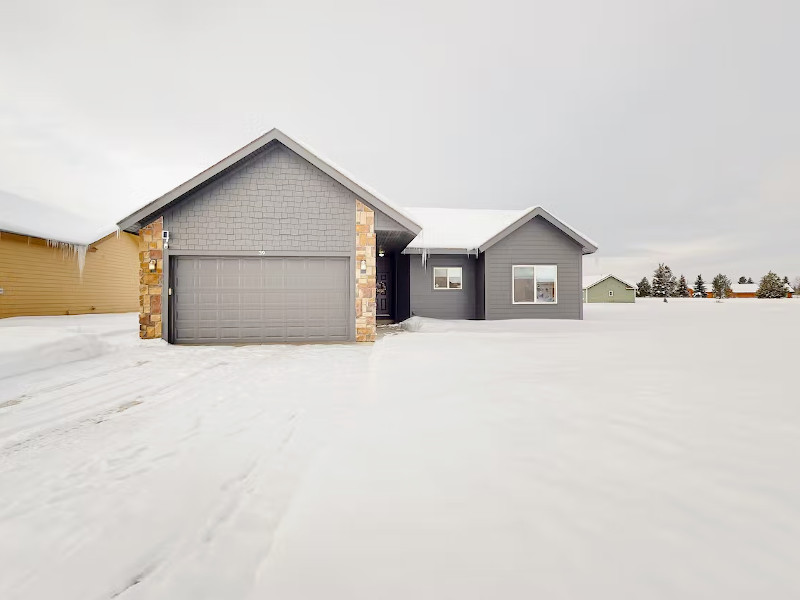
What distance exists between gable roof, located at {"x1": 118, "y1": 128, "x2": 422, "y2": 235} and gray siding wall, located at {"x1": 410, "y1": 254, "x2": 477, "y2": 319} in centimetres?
537

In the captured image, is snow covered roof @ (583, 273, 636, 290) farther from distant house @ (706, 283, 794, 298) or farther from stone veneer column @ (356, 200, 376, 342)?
distant house @ (706, 283, 794, 298)

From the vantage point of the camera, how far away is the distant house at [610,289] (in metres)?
36.1

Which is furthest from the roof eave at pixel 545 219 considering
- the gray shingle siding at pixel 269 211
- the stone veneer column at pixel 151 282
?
the stone veneer column at pixel 151 282

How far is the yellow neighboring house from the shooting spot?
12.3 m

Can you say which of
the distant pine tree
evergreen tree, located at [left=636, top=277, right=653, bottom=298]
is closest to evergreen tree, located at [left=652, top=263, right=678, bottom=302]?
evergreen tree, located at [left=636, top=277, right=653, bottom=298]

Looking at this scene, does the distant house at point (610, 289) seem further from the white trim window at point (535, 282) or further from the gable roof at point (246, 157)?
the gable roof at point (246, 157)

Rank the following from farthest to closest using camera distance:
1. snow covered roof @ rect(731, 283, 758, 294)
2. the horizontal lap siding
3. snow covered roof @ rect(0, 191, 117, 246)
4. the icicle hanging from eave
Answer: snow covered roof @ rect(731, 283, 758, 294)
the icicle hanging from eave
snow covered roof @ rect(0, 191, 117, 246)
the horizontal lap siding

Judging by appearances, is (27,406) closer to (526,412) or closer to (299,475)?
(299,475)

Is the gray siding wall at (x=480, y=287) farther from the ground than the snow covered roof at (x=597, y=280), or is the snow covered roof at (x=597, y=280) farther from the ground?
the snow covered roof at (x=597, y=280)

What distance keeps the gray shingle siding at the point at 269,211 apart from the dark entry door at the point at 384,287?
7.57m

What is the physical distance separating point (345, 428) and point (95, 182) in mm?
39600

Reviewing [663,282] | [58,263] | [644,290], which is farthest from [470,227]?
[644,290]

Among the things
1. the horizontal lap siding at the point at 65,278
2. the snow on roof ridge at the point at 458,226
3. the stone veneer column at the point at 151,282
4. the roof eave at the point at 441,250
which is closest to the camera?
the stone veneer column at the point at 151,282

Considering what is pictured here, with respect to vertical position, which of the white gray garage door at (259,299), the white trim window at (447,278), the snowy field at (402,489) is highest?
the white trim window at (447,278)
